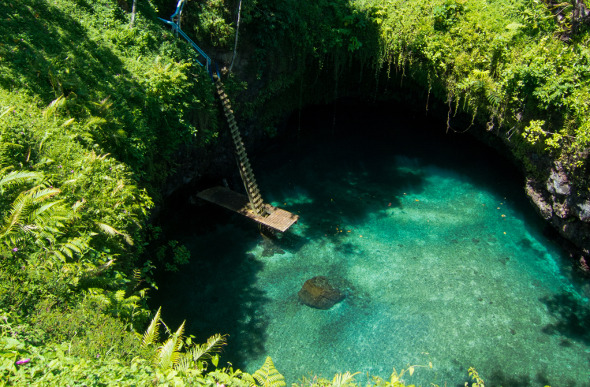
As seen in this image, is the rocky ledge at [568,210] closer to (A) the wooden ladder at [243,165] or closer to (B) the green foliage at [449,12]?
(B) the green foliage at [449,12]

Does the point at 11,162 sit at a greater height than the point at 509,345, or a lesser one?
greater

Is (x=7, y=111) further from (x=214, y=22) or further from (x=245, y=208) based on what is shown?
(x=214, y=22)

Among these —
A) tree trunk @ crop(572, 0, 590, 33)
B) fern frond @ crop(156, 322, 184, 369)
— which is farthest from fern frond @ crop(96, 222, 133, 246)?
tree trunk @ crop(572, 0, 590, 33)

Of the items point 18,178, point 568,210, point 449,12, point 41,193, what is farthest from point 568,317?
point 18,178

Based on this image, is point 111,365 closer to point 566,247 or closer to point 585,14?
point 566,247

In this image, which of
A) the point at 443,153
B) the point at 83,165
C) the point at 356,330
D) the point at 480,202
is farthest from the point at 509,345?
the point at 83,165

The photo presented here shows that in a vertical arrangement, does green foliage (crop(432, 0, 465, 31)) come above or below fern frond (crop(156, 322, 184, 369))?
A: above

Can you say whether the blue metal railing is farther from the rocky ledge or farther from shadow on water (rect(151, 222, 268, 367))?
the rocky ledge
